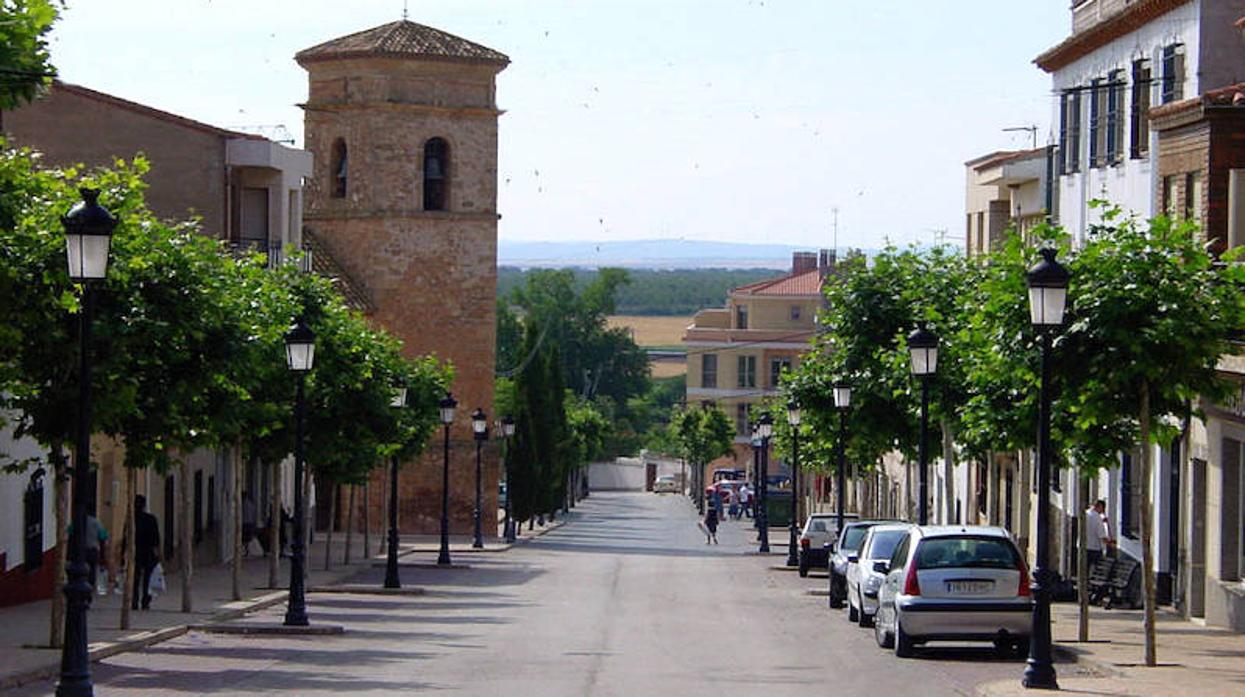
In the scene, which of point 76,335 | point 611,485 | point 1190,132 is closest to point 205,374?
point 76,335

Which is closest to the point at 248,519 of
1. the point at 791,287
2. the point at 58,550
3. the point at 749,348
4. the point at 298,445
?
the point at 298,445

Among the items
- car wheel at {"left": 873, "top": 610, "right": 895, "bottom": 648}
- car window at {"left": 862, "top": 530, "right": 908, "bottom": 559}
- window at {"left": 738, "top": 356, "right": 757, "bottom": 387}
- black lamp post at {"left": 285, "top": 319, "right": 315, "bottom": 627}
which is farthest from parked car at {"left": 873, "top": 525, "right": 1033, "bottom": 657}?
window at {"left": 738, "top": 356, "right": 757, "bottom": 387}

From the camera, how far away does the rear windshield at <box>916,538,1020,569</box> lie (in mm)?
24969

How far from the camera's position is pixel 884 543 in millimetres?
31000

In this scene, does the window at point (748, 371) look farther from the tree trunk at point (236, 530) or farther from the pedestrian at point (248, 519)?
the tree trunk at point (236, 530)

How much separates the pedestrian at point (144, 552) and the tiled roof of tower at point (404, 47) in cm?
4410

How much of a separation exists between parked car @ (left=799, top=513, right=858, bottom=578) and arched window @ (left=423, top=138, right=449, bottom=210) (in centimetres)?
3113

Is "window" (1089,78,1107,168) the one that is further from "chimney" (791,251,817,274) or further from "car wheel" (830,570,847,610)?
"chimney" (791,251,817,274)

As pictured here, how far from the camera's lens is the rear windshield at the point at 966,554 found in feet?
81.9

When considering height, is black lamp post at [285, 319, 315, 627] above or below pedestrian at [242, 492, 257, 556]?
above

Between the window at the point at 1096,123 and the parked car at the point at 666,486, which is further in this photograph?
the parked car at the point at 666,486

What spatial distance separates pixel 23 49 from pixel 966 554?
11603 millimetres

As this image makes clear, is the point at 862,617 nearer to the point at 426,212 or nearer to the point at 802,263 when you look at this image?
the point at 426,212

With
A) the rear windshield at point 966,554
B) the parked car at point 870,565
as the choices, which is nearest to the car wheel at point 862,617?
the parked car at point 870,565
